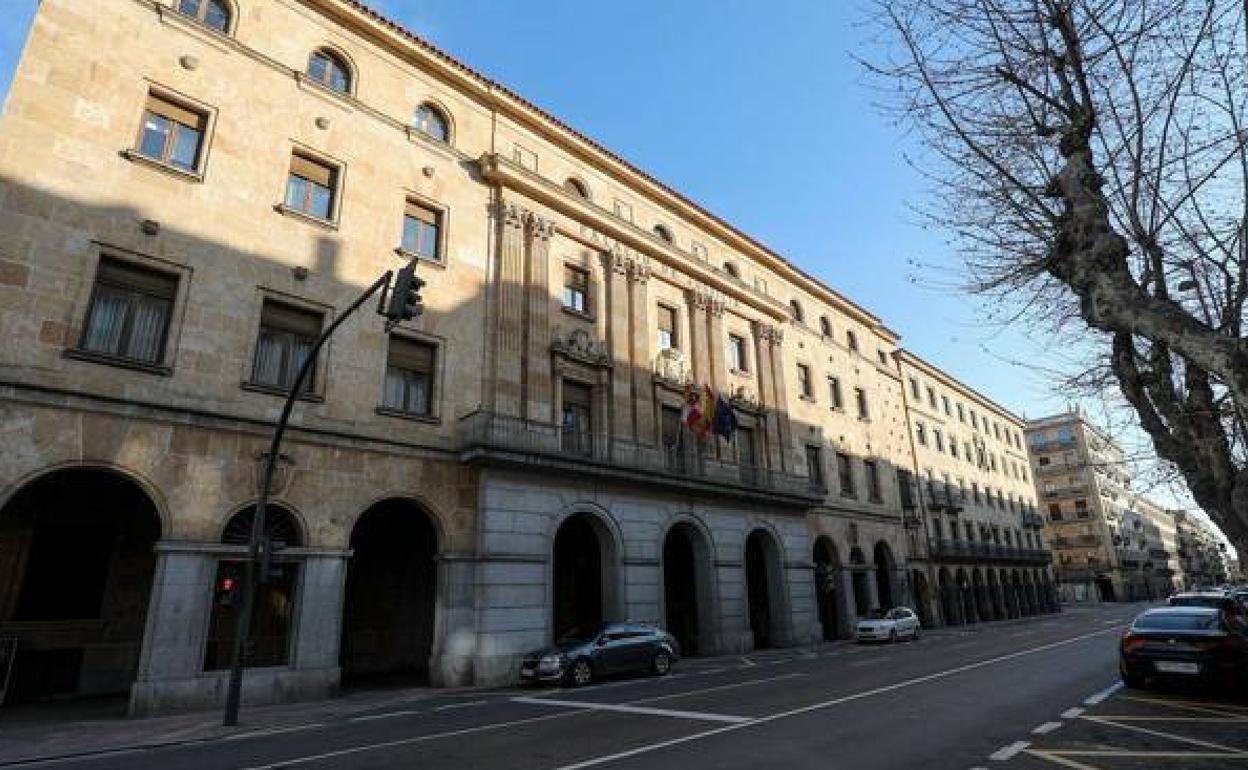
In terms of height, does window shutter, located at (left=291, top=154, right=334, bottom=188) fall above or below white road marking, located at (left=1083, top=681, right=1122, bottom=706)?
above

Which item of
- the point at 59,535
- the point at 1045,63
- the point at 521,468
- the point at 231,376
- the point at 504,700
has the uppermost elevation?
the point at 1045,63

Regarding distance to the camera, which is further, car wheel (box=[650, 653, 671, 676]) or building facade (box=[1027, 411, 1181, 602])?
building facade (box=[1027, 411, 1181, 602])

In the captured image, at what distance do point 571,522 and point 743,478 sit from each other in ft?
23.5

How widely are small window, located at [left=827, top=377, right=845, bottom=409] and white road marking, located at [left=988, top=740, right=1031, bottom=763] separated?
26.8 m

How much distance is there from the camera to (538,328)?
67.0 ft

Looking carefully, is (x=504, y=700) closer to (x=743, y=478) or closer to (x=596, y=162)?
(x=743, y=478)

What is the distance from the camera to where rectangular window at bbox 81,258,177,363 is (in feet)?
42.5

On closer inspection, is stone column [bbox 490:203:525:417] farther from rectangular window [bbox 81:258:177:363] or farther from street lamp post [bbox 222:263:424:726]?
rectangular window [bbox 81:258:177:363]

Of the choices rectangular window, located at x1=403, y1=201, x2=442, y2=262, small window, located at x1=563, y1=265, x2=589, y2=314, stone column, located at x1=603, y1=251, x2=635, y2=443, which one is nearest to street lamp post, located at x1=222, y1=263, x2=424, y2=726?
rectangular window, located at x1=403, y1=201, x2=442, y2=262

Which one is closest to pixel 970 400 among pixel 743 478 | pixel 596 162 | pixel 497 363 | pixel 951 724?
pixel 743 478

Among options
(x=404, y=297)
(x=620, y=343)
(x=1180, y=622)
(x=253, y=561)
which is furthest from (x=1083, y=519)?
(x=253, y=561)

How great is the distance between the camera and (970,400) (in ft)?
166

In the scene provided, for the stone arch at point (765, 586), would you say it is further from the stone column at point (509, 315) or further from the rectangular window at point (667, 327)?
the stone column at point (509, 315)

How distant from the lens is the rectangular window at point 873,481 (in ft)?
111
